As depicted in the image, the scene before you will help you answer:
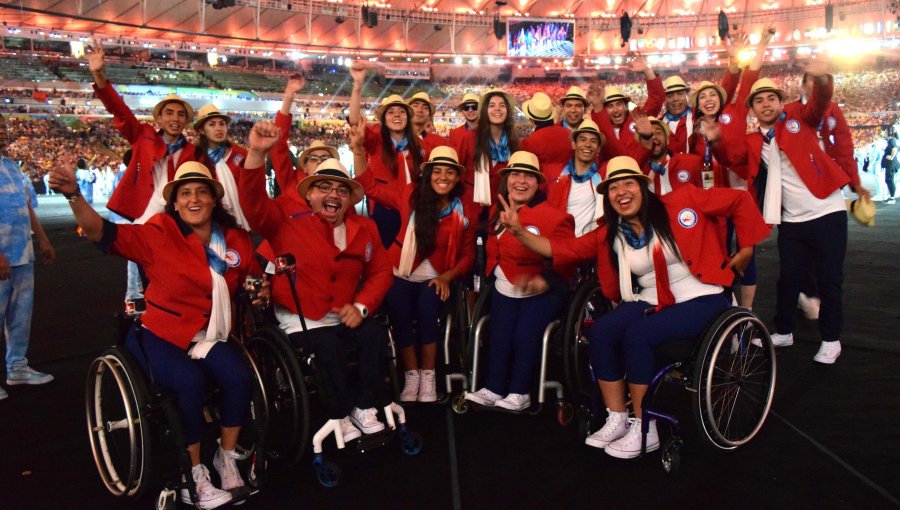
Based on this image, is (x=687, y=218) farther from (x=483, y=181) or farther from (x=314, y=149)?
(x=314, y=149)

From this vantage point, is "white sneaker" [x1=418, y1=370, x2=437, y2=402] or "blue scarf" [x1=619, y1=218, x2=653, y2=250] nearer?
"blue scarf" [x1=619, y1=218, x2=653, y2=250]

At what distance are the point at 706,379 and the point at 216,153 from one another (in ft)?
9.81

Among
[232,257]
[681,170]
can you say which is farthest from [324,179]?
[681,170]

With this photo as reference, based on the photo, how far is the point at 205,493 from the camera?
7.82 ft

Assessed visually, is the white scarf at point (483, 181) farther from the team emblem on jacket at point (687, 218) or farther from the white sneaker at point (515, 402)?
the team emblem on jacket at point (687, 218)

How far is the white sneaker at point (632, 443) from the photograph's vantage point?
2695 millimetres

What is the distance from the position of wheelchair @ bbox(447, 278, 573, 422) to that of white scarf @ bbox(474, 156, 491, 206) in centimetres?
66

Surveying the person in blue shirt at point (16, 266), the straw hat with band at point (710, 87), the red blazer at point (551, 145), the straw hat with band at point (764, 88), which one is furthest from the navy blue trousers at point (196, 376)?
the straw hat with band at point (710, 87)

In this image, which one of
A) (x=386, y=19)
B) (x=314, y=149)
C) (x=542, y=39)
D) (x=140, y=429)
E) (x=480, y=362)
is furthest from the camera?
(x=386, y=19)

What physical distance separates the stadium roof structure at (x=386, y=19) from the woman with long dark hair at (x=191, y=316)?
29511 mm

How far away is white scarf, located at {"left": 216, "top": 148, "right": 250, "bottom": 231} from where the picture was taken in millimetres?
3029

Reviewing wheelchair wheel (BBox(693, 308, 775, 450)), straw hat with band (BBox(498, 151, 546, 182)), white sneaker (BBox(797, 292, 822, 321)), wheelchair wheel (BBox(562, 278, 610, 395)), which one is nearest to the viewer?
wheelchair wheel (BBox(693, 308, 775, 450))

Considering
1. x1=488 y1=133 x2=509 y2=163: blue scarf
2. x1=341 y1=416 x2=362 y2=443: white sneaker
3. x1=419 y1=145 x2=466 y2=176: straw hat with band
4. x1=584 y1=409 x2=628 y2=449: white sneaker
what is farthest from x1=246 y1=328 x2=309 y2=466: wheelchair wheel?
x1=488 y1=133 x2=509 y2=163: blue scarf

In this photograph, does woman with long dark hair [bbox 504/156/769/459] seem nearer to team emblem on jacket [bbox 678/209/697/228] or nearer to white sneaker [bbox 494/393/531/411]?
team emblem on jacket [bbox 678/209/697/228]
